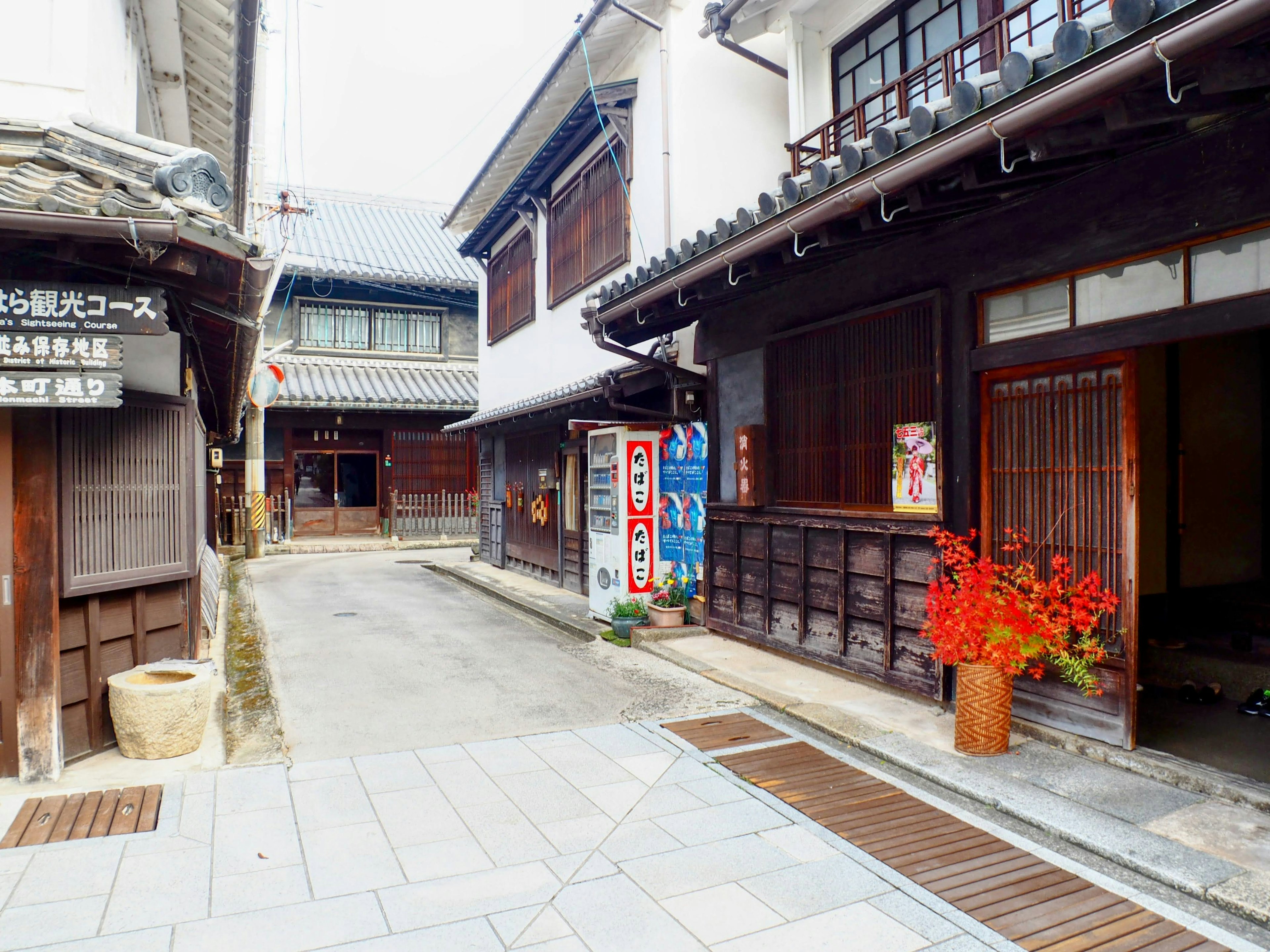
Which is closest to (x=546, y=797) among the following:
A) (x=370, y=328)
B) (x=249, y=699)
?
(x=249, y=699)

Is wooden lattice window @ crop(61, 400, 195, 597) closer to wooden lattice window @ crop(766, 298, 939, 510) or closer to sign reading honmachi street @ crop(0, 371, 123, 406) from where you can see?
sign reading honmachi street @ crop(0, 371, 123, 406)

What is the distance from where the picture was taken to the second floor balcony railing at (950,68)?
6.17 m

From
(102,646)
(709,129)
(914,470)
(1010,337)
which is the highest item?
(709,129)

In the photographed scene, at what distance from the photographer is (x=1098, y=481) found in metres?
5.33

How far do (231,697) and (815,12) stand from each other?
926cm

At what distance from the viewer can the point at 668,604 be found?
9977mm

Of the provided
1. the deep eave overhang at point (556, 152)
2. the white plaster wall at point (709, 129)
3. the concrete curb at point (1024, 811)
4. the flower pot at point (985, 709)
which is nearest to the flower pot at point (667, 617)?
the concrete curb at point (1024, 811)

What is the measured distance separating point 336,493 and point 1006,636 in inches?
884

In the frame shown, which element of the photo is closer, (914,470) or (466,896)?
(466,896)

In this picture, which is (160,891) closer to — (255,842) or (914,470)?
(255,842)

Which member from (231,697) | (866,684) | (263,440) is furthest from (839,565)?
(263,440)

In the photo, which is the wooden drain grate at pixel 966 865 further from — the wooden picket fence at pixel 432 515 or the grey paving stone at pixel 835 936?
the wooden picket fence at pixel 432 515

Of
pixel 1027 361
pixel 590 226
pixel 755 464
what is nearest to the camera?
pixel 1027 361

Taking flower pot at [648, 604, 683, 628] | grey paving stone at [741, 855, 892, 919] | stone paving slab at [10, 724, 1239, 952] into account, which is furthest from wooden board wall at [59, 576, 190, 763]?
flower pot at [648, 604, 683, 628]
